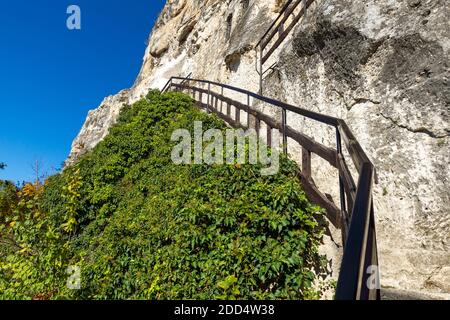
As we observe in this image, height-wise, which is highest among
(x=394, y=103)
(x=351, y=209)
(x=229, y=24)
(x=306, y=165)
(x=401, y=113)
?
(x=229, y=24)

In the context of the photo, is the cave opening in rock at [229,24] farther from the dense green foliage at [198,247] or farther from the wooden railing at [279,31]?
the dense green foliage at [198,247]

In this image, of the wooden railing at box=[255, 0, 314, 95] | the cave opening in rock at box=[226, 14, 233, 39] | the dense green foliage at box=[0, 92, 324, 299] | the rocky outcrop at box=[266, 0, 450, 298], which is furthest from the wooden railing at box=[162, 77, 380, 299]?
the cave opening in rock at box=[226, 14, 233, 39]

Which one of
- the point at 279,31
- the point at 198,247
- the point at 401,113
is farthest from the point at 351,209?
the point at 279,31

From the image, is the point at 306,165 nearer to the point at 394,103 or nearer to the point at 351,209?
the point at 394,103

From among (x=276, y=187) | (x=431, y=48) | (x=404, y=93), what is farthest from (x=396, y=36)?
(x=276, y=187)

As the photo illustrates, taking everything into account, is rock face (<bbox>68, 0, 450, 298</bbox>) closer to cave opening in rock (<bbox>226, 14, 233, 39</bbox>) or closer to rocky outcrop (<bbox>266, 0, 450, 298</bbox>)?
rocky outcrop (<bbox>266, 0, 450, 298</bbox>)
